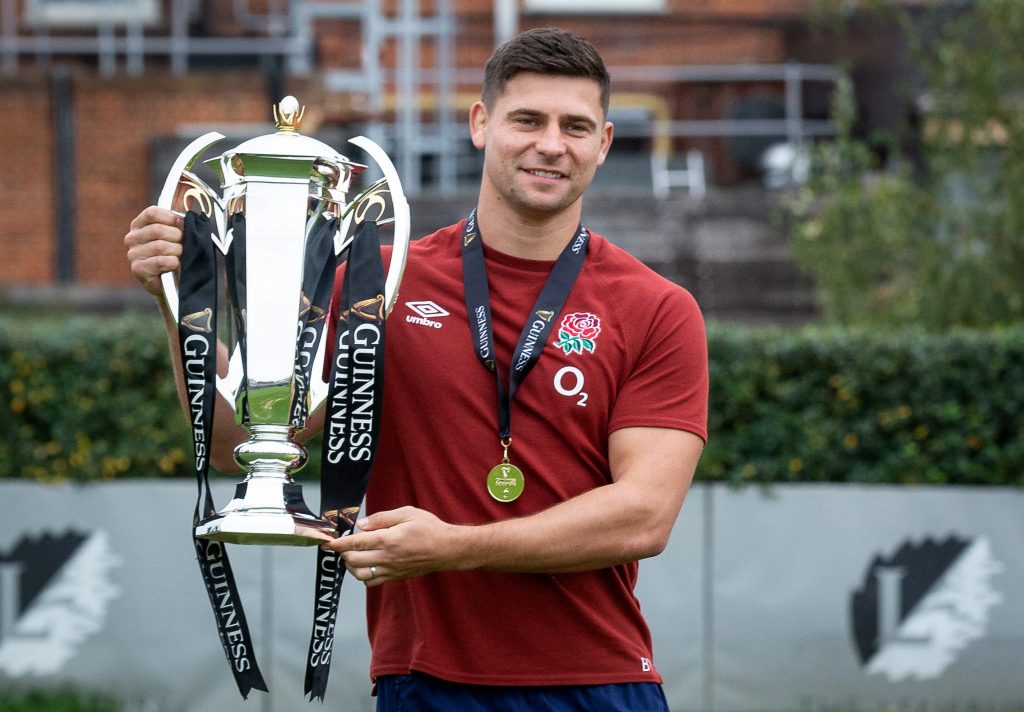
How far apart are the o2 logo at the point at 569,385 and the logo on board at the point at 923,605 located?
4721 millimetres

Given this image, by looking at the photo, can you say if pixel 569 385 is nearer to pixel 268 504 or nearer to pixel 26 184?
pixel 268 504

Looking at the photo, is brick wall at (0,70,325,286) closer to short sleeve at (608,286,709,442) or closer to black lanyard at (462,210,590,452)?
black lanyard at (462,210,590,452)

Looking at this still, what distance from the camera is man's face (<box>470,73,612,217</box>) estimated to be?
10.9 feet

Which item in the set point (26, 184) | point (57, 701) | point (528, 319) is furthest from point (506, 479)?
point (26, 184)

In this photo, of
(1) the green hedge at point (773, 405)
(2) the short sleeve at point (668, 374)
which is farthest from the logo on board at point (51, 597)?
(2) the short sleeve at point (668, 374)

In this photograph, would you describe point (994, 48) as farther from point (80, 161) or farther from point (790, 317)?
point (80, 161)

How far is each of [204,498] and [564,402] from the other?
31.6 inches

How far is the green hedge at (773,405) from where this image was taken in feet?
25.2

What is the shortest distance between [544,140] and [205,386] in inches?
35.7

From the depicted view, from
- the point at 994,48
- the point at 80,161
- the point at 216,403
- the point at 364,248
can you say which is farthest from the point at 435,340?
the point at 80,161

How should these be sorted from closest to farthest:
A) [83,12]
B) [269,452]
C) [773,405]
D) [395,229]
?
[269,452], [395,229], [773,405], [83,12]

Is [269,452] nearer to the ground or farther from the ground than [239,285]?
nearer to the ground

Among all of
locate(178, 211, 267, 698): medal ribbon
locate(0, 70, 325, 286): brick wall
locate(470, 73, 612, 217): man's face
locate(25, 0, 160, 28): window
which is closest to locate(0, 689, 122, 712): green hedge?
locate(178, 211, 267, 698): medal ribbon

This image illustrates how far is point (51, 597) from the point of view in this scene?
24.9 ft
